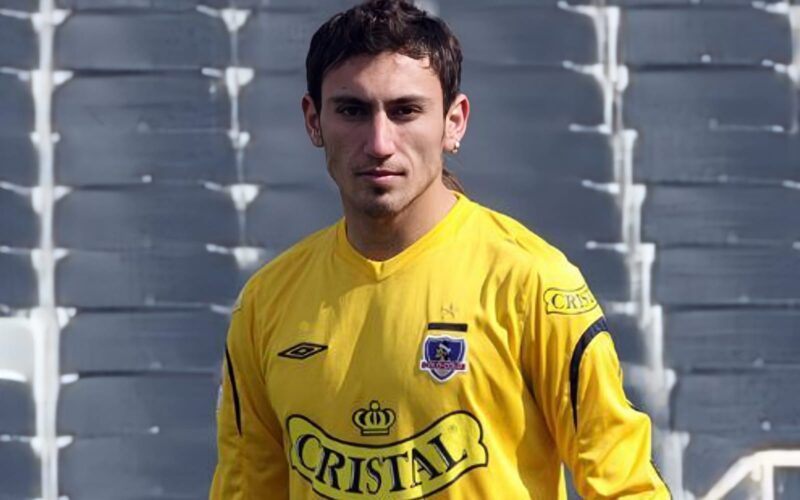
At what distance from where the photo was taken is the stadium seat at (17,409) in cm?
401

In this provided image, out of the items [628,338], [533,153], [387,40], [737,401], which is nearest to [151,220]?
[533,153]

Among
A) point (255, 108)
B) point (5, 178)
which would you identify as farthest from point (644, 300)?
point (5, 178)

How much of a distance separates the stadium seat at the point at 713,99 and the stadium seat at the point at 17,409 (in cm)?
167

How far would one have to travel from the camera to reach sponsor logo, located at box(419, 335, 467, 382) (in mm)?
2305

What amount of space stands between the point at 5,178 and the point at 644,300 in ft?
5.40

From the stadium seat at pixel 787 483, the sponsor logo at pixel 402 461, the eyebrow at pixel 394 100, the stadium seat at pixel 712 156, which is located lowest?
the stadium seat at pixel 787 483

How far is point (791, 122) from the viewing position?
411 centimetres

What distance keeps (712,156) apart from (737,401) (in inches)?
24.5

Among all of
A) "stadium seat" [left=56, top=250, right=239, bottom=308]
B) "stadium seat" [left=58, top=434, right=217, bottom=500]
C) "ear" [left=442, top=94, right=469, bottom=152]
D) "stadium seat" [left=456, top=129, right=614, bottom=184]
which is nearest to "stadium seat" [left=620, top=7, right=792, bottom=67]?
"stadium seat" [left=456, top=129, right=614, bottom=184]

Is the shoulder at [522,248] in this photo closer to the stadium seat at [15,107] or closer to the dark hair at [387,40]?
the dark hair at [387,40]

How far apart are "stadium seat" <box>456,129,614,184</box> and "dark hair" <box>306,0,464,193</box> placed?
162 centimetres

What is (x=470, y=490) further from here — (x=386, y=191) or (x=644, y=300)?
(x=644, y=300)

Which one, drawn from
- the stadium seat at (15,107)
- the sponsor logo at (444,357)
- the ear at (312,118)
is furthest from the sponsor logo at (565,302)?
the stadium seat at (15,107)

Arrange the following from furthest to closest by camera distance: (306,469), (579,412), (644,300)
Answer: (644,300), (306,469), (579,412)
